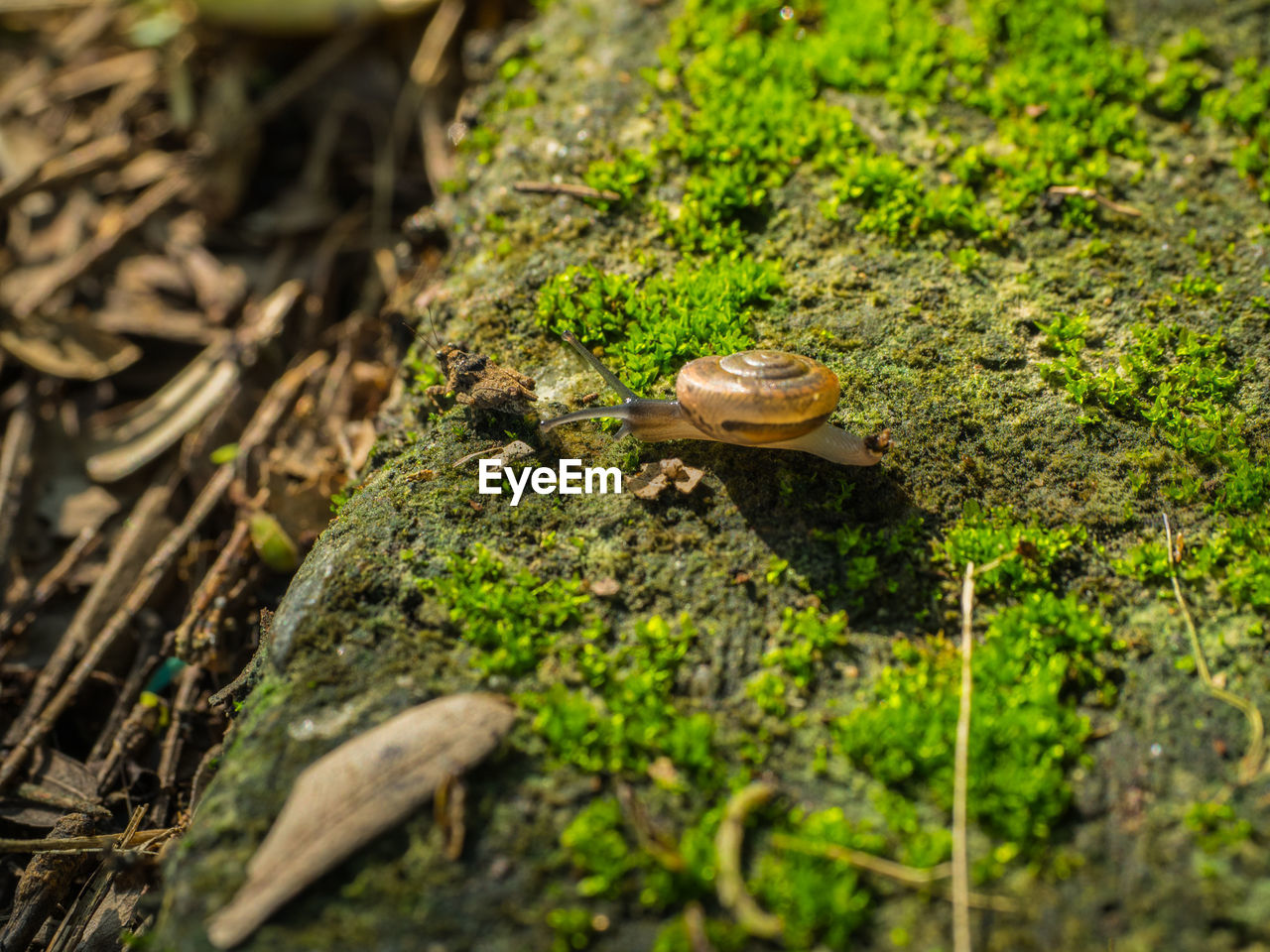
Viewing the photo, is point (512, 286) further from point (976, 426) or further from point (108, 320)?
point (108, 320)

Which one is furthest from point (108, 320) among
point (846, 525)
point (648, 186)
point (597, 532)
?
point (846, 525)

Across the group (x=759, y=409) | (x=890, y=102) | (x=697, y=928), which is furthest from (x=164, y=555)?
(x=890, y=102)

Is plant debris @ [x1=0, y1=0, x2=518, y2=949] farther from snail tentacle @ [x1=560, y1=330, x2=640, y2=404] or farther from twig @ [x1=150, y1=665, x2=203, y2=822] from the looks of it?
snail tentacle @ [x1=560, y1=330, x2=640, y2=404]

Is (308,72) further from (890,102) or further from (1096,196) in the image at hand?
(1096,196)

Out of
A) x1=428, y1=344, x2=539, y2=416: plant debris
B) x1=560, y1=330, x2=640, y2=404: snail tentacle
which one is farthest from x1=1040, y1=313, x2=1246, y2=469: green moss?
x1=428, y1=344, x2=539, y2=416: plant debris

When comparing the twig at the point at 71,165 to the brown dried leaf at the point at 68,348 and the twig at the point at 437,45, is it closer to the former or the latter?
the brown dried leaf at the point at 68,348
